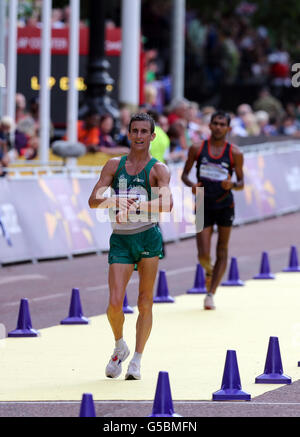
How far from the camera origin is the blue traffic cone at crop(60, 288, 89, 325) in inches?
565

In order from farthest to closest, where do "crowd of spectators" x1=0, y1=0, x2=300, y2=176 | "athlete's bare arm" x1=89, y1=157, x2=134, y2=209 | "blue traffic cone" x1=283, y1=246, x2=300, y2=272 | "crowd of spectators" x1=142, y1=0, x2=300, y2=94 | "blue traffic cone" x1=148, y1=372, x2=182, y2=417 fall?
"crowd of spectators" x1=142, y1=0, x2=300, y2=94 < "crowd of spectators" x1=0, y1=0, x2=300, y2=176 < "blue traffic cone" x1=283, y1=246, x2=300, y2=272 < "athlete's bare arm" x1=89, y1=157, x2=134, y2=209 < "blue traffic cone" x1=148, y1=372, x2=182, y2=417

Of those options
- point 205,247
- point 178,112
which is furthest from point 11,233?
point 178,112

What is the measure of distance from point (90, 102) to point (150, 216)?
17.1m

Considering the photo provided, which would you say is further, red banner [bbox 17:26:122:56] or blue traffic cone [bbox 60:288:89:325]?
red banner [bbox 17:26:122:56]

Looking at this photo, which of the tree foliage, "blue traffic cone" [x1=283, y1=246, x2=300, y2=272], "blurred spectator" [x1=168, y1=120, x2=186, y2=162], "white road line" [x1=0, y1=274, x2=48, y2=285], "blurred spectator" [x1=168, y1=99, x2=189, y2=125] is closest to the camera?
"white road line" [x1=0, y1=274, x2=48, y2=285]

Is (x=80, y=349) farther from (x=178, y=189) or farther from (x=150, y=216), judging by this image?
(x=178, y=189)

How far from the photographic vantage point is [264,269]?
19078 millimetres

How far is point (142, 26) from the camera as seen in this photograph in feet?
138

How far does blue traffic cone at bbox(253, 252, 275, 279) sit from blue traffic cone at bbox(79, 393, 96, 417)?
34.0 feet

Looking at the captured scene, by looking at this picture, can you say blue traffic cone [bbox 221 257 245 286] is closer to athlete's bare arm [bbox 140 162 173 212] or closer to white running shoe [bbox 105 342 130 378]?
white running shoe [bbox 105 342 130 378]

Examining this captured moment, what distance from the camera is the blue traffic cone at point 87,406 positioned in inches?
340

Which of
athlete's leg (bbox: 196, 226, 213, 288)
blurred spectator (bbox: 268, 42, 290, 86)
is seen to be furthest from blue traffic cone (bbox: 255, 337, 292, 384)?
blurred spectator (bbox: 268, 42, 290, 86)

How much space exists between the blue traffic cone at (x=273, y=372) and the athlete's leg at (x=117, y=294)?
1094mm

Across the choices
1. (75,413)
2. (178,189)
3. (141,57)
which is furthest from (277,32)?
(75,413)
